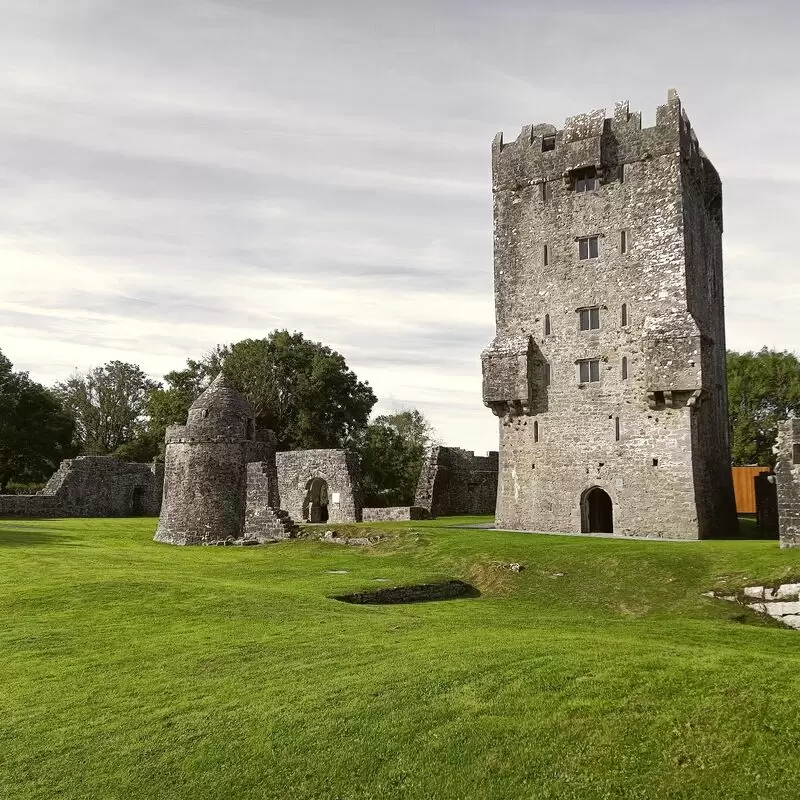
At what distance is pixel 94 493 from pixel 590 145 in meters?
34.2

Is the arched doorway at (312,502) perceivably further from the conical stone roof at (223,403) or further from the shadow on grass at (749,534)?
the shadow on grass at (749,534)

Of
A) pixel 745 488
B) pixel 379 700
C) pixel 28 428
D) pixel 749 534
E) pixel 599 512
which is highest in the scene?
→ pixel 28 428

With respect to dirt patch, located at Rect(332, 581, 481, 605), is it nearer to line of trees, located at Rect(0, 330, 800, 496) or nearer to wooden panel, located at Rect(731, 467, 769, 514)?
wooden panel, located at Rect(731, 467, 769, 514)

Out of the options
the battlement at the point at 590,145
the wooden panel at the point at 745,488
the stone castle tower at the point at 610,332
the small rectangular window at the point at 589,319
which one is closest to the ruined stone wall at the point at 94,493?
the stone castle tower at the point at 610,332

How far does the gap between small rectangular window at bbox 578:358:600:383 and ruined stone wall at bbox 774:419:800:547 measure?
9.98 metres

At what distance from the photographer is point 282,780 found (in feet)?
25.8

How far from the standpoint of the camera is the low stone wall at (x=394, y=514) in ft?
122

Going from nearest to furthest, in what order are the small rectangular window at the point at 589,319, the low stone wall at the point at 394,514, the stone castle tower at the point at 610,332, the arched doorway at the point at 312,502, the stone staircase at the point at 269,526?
1. the stone castle tower at the point at 610,332
2. the stone staircase at the point at 269,526
3. the small rectangular window at the point at 589,319
4. the low stone wall at the point at 394,514
5. the arched doorway at the point at 312,502

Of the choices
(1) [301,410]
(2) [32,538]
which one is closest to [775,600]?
(2) [32,538]

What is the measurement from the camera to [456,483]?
4281 centimetres

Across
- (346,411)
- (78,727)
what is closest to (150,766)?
(78,727)

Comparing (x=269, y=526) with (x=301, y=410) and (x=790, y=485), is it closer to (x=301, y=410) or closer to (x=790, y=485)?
(x=790, y=485)

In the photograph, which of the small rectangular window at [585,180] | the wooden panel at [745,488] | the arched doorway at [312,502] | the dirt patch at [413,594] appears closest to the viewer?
the dirt patch at [413,594]

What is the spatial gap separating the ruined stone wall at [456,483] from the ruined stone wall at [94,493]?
19822 mm
